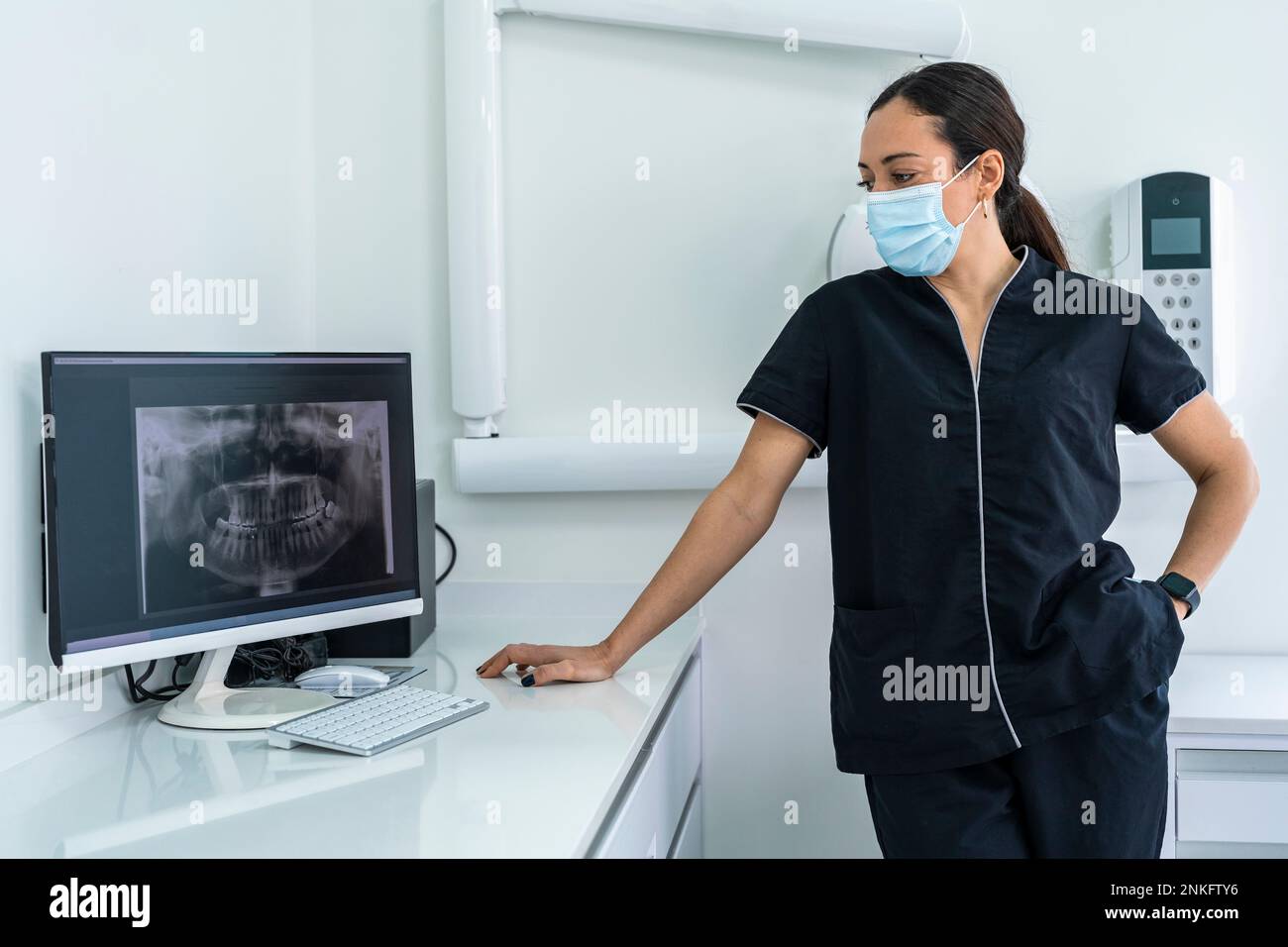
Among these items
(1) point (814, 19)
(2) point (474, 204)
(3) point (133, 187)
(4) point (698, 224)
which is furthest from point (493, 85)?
(3) point (133, 187)

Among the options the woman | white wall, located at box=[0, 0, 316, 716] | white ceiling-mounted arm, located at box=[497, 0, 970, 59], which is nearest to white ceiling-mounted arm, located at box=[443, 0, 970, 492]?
white ceiling-mounted arm, located at box=[497, 0, 970, 59]

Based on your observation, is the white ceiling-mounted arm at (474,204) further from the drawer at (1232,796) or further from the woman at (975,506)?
the drawer at (1232,796)

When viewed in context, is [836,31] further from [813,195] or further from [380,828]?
[380,828]

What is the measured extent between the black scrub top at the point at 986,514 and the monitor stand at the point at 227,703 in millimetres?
695

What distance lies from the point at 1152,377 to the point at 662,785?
0.85 m

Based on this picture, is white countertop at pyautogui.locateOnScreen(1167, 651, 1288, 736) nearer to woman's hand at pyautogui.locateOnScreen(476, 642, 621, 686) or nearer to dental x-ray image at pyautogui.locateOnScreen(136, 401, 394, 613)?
woman's hand at pyautogui.locateOnScreen(476, 642, 621, 686)

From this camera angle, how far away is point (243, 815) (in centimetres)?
104

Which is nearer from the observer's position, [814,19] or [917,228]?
[917,228]

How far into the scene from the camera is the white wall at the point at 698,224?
192 cm

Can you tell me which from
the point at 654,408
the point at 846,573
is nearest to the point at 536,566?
the point at 654,408

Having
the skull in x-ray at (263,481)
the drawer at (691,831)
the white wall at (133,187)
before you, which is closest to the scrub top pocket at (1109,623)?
the drawer at (691,831)

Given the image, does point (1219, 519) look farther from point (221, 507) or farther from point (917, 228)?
point (221, 507)

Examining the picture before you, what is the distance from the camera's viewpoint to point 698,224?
2.00m
